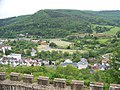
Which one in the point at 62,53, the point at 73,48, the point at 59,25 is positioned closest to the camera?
the point at 62,53

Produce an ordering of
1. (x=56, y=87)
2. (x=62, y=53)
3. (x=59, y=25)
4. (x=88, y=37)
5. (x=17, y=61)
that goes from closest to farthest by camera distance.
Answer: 1. (x=56, y=87)
2. (x=17, y=61)
3. (x=62, y=53)
4. (x=88, y=37)
5. (x=59, y=25)

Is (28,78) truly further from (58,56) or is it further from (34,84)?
(58,56)

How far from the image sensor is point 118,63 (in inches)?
736

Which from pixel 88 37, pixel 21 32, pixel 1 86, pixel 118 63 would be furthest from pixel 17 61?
pixel 21 32

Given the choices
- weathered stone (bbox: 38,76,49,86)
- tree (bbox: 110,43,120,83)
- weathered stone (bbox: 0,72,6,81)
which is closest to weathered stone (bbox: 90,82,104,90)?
weathered stone (bbox: 38,76,49,86)

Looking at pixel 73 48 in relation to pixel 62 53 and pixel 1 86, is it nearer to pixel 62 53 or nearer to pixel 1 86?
pixel 62 53

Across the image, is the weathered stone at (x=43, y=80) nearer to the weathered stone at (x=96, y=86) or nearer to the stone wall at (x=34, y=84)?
the stone wall at (x=34, y=84)

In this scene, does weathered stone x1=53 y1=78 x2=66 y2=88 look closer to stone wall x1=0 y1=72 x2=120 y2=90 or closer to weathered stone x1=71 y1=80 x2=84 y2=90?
stone wall x1=0 y1=72 x2=120 y2=90

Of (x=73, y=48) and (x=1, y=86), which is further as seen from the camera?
(x=73, y=48)

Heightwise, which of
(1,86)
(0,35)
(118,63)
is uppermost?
(1,86)

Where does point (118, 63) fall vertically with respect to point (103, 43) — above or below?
above

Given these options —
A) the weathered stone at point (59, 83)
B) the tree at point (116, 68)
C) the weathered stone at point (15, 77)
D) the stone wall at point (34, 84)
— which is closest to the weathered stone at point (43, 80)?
the stone wall at point (34, 84)

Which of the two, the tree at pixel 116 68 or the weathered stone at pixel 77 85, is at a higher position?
the weathered stone at pixel 77 85

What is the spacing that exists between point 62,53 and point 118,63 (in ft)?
268
